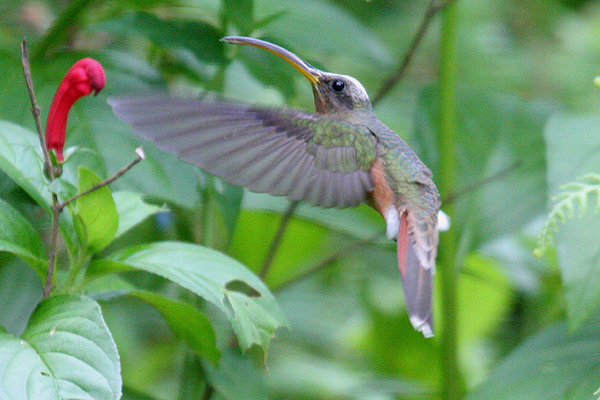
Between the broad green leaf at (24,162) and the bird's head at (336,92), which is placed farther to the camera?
the bird's head at (336,92)

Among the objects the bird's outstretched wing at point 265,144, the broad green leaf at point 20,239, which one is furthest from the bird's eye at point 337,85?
the broad green leaf at point 20,239

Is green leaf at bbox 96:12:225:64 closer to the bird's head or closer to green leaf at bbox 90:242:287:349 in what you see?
the bird's head

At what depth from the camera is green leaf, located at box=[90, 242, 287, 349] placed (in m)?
1.17

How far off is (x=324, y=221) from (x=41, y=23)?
3.62 feet

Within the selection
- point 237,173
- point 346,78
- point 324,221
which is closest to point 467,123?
point 324,221

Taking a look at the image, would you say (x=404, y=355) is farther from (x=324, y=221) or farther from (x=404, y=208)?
(x=404, y=208)

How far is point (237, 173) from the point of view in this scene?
4.15ft

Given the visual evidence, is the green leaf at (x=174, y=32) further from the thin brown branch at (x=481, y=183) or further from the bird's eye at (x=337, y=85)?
the thin brown branch at (x=481, y=183)

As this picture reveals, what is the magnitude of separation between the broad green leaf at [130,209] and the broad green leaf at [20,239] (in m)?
0.16

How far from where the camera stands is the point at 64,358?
38.9 inches

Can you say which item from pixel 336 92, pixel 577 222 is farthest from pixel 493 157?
pixel 336 92

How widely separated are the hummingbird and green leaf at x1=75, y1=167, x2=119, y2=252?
0.40 feet

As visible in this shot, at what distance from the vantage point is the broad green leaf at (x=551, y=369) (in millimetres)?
1469

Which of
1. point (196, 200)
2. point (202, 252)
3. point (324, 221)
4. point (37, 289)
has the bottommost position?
point (324, 221)
